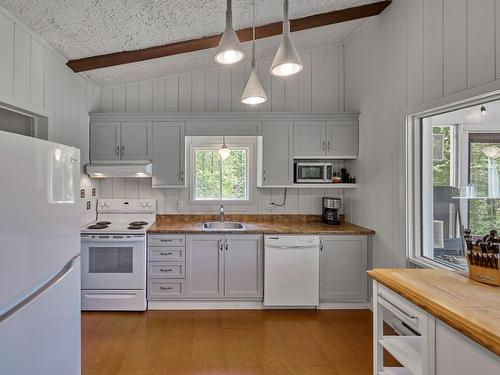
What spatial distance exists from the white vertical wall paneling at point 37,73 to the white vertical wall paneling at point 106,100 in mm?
1209

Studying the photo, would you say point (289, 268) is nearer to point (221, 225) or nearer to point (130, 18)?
point (221, 225)

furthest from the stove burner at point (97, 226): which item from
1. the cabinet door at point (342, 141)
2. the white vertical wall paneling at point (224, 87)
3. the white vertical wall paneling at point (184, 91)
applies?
the cabinet door at point (342, 141)

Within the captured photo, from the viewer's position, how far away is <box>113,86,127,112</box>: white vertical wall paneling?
3.78 meters

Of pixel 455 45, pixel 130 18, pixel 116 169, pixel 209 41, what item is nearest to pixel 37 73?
pixel 130 18

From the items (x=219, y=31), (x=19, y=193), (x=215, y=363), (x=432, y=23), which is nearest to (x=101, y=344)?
(x=215, y=363)

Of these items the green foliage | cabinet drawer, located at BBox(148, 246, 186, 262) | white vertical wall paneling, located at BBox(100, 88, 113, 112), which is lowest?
cabinet drawer, located at BBox(148, 246, 186, 262)

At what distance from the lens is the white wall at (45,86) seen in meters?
2.12

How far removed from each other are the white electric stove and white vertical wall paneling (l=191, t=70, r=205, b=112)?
1725 millimetres

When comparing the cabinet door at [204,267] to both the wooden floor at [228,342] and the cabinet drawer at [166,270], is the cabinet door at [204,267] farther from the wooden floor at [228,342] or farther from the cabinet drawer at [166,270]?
the wooden floor at [228,342]

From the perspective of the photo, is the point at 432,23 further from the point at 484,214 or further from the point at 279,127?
the point at 279,127

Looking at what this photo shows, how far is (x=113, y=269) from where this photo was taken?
3131 mm

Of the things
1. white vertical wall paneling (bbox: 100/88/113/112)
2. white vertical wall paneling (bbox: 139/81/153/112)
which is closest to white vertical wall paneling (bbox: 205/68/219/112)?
white vertical wall paneling (bbox: 139/81/153/112)

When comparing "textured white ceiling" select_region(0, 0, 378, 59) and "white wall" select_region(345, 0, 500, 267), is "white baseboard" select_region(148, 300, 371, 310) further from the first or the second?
"textured white ceiling" select_region(0, 0, 378, 59)

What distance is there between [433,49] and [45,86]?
3.21 m
